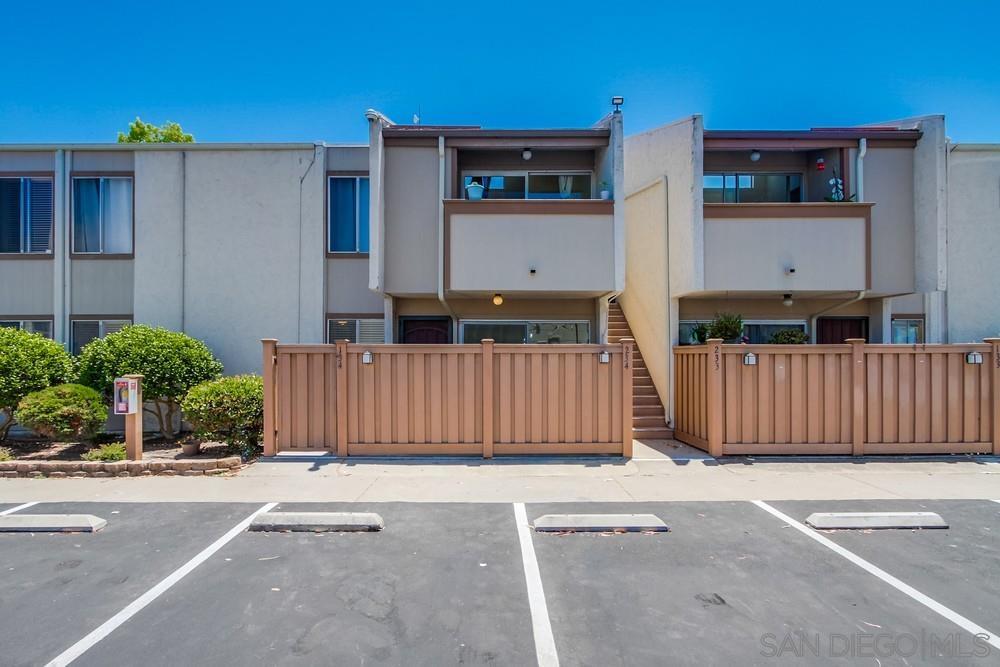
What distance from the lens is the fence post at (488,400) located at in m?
7.64

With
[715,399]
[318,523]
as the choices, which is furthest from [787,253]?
[318,523]

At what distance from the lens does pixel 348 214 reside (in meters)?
10.2

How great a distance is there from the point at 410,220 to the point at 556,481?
5718 millimetres

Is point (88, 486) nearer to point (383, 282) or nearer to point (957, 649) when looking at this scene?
point (383, 282)

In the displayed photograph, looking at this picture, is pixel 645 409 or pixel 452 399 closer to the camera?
pixel 452 399

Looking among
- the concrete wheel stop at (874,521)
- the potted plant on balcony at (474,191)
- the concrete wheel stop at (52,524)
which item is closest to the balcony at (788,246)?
the potted plant on balcony at (474,191)

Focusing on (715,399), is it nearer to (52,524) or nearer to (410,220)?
(410,220)

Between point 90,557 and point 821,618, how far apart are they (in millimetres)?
6166

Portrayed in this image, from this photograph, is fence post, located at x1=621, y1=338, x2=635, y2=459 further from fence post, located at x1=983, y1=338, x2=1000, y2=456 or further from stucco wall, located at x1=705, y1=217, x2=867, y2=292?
fence post, located at x1=983, y1=338, x2=1000, y2=456

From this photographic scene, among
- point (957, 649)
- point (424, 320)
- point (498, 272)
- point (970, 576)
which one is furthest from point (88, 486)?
point (970, 576)

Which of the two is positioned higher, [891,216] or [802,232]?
[891,216]

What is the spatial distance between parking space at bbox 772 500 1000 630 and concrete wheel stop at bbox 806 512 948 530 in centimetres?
6

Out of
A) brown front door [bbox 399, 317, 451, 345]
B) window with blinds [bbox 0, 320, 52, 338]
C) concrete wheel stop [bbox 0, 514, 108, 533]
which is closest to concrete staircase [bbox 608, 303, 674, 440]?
brown front door [bbox 399, 317, 451, 345]

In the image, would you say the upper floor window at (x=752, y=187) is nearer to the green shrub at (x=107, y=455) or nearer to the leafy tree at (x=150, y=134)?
the green shrub at (x=107, y=455)
